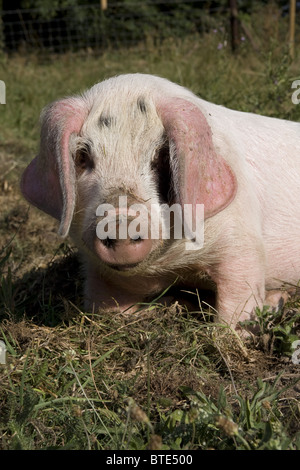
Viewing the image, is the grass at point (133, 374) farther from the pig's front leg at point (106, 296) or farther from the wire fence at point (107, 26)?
the wire fence at point (107, 26)

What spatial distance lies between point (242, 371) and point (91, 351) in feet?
2.23

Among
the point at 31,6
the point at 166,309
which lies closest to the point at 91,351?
the point at 166,309

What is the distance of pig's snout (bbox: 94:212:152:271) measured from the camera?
2592mm

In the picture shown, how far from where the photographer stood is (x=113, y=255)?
2.68m

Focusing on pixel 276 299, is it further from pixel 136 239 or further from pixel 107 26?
pixel 107 26

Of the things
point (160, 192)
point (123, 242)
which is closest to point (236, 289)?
point (160, 192)

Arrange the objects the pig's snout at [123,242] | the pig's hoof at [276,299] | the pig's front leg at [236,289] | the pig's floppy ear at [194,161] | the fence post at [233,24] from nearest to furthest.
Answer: the pig's snout at [123,242]
the pig's floppy ear at [194,161]
the pig's front leg at [236,289]
the pig's hoof at [276,299]
the fence post at [233,24]

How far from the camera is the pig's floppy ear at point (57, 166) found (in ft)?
9.39

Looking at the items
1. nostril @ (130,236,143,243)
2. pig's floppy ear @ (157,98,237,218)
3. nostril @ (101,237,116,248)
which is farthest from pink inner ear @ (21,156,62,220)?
pig's floppy ear @ (157,98,237,218)

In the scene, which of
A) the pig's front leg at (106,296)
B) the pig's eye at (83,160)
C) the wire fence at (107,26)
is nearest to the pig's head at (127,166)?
the pig's eye at (83,160)

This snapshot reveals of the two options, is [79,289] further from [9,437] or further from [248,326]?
[9,437]

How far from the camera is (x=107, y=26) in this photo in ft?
45.1

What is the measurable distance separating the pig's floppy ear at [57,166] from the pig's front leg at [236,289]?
2.77 feet

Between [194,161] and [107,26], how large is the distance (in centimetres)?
1181
